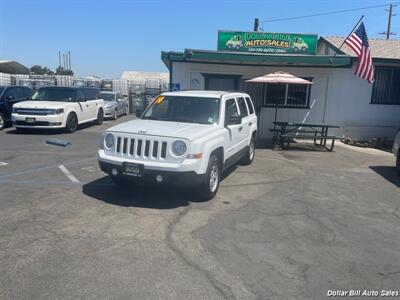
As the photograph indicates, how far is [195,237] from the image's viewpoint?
5.00 m

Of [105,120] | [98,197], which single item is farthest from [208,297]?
[105,120]

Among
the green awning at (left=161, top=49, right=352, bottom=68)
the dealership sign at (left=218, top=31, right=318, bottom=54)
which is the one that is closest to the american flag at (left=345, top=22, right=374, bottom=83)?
the green awning at (left=161, top=49, right=352, bottom=68)

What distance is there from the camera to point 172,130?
20.6 ft

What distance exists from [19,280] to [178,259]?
64.8 inches

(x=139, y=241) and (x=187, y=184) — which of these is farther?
(x=187, y=184)

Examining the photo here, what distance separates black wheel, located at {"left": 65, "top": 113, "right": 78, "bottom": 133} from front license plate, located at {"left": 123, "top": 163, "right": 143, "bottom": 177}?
10.0 m

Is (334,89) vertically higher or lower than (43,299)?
higher

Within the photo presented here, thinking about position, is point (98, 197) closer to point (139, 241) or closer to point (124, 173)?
point (124, 173)

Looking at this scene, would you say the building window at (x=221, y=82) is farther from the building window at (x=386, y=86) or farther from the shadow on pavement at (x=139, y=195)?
the shadow on pavement at (x=139, y=195)

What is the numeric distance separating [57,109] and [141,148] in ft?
31.8

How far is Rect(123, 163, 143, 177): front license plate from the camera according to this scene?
236 inches

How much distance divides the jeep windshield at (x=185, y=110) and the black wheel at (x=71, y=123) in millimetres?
A: 8695

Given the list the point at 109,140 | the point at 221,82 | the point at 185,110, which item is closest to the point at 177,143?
the point at 109,140

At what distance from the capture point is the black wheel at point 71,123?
15311 millimetres
